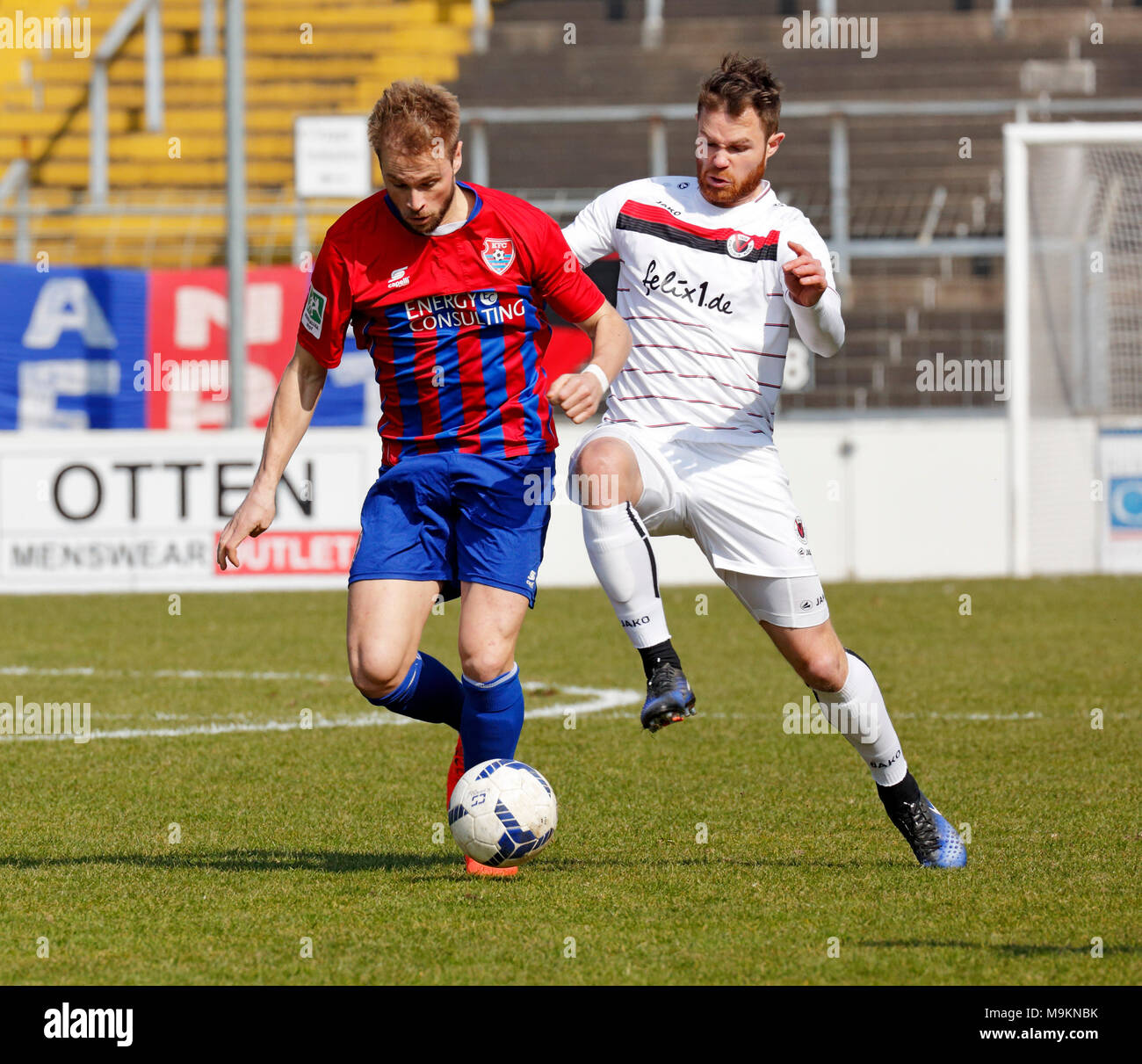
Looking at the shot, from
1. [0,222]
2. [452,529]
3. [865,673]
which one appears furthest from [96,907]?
[0,222]

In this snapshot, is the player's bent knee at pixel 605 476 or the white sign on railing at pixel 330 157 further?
the white sign on railing at pixel 330 157

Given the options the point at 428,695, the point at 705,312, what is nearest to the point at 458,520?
the point at 428,695

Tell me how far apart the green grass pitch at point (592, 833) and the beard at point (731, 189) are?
1876 mm

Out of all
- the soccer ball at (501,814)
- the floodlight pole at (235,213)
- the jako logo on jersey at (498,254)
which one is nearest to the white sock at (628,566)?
the soccer ball at (501,814)

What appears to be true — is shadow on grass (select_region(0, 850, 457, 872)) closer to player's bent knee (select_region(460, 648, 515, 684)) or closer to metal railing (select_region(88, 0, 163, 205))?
player's bent knee (select_region(460, 648, 515, 684))

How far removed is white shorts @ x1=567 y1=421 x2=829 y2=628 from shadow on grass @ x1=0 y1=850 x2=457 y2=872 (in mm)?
1145

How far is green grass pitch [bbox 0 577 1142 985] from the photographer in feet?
13.2

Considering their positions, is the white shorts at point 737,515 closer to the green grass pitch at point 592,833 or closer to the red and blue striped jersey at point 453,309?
the red and blue striped jersey at point 453,309

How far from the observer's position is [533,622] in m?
12.1

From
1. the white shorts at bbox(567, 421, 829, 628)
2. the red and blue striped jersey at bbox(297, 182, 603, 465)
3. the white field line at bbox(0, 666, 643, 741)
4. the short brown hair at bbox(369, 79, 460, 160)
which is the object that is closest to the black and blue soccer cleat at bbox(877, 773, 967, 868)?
the white shorts at bbox(567, 421, 829, 628)

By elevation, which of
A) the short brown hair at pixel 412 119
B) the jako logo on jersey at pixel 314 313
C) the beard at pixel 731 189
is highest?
the short brown hair at pixel 412 119

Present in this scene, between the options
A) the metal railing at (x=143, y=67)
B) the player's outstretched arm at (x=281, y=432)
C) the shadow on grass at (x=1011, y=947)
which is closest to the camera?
the shadow on grass at (x=1011, y=947)

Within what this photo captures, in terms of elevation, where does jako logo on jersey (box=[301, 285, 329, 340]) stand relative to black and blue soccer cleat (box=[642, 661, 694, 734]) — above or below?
above

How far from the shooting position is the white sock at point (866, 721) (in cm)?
518
